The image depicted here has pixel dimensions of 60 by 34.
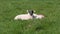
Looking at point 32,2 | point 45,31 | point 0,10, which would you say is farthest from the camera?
point 32,2

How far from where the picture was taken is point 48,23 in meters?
9.02

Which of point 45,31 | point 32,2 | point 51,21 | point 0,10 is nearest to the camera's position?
point 45,31

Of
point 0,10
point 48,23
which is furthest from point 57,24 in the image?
point 0,10

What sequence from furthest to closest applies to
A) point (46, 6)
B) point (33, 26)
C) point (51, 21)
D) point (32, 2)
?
point (32, 2) < point (46, 6) < point (51, 21) < point (33, 26)

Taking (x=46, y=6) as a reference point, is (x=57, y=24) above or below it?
above

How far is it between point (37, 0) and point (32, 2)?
75 centimetres

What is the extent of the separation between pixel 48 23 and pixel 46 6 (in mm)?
5675

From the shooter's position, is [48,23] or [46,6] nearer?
[48,23]

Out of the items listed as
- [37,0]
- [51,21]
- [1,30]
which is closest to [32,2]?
[37,0]

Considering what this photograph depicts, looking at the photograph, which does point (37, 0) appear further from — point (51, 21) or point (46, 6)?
point (51, 21)

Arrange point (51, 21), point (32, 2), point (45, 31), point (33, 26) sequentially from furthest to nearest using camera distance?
1. point (32, 2)
2. point (51, 21)
3. point (33, 26)
4. point (45, 31)

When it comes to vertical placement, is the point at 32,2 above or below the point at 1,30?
below

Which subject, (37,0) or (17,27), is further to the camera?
(37,0)

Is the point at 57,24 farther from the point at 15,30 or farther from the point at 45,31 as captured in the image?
the point at 15,30
